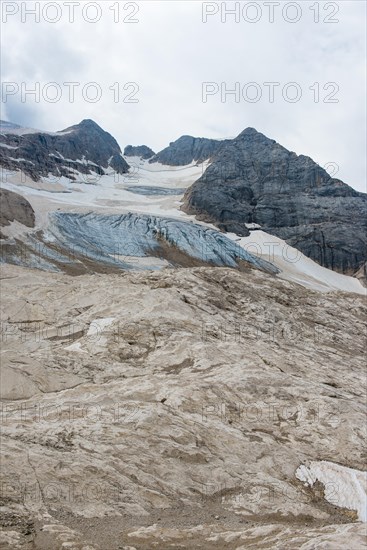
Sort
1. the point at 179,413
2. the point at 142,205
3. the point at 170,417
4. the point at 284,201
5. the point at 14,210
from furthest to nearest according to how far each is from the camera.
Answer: the point at 284,201 < the point at 142,205 < the point at 14,210 < the point at 179,413 < the point at 170,417

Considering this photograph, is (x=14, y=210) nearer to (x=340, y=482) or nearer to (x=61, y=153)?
(x=340, y=482)

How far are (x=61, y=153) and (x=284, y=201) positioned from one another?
79.4m

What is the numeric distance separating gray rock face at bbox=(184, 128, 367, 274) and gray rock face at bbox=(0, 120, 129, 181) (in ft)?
141

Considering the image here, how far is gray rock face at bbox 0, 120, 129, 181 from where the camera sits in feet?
416

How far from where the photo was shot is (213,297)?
3259cm

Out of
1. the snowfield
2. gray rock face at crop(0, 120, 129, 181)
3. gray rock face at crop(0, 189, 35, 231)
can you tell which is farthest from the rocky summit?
gray rock face at crop(0, 120, 129, 181)

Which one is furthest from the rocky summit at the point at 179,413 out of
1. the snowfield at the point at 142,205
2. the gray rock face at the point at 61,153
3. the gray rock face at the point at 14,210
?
the gray rock face at the point at 61,153

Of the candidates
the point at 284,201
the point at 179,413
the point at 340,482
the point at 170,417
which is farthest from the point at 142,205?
the point at 340,482

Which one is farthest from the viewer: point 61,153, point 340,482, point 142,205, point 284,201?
point 61,153

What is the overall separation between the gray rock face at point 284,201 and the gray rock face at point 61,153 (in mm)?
43117

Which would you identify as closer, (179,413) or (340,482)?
(340,482)

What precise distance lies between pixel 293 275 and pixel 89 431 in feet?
→ 241

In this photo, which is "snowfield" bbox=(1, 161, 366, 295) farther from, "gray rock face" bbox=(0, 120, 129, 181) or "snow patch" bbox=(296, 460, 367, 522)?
"snow patch" bbox=(296, 460, 367, 522)

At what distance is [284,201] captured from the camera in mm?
125000
